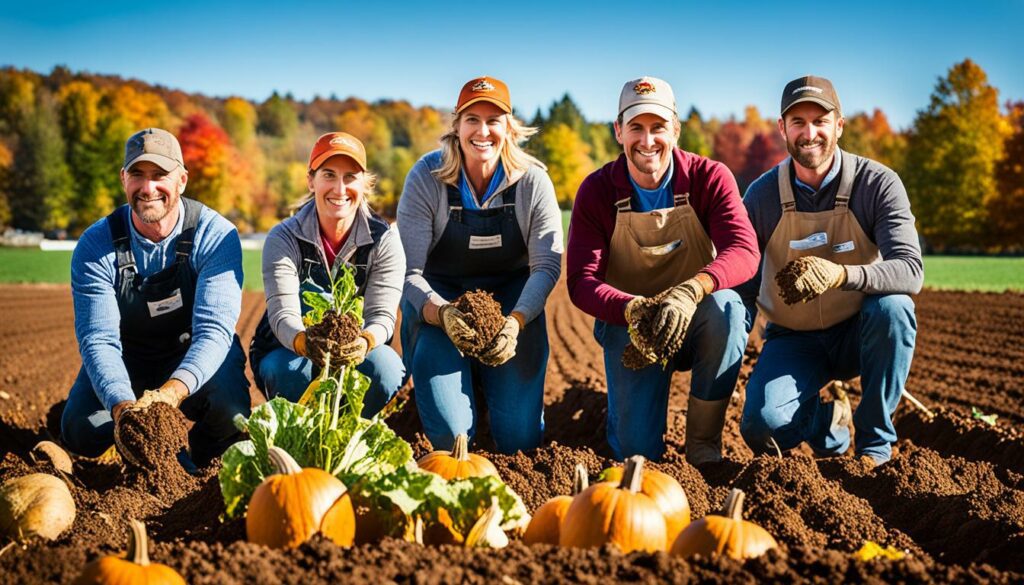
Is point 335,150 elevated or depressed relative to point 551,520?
elevated

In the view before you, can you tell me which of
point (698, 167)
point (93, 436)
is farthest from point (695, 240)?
point (93, 436)

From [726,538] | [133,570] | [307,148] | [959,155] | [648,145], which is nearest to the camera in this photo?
[133,570]

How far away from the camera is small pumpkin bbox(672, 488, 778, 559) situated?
8.43 ft

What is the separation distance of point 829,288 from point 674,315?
1.21 metres

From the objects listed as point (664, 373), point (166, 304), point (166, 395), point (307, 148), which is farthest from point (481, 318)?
point (307, 148)

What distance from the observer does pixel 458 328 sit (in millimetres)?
4441

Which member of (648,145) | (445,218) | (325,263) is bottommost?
(325,263)

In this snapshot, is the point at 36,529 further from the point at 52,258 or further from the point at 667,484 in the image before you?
the point at 52,258

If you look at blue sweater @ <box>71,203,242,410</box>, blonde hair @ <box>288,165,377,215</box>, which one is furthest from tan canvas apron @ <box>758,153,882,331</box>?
blue sweater @ <box>71,203,242,410</box>

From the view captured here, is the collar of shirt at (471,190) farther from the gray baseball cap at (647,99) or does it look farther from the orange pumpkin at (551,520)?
the orange pumpkin at (551,520)

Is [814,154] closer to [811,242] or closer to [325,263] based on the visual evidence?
[811,242]

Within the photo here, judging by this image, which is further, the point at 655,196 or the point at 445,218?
the point at 445,218

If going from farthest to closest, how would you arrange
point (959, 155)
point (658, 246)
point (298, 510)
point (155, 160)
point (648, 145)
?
point (959, 155), point (658, 246), point (648, 145), point (155, 160), point (298, 510)

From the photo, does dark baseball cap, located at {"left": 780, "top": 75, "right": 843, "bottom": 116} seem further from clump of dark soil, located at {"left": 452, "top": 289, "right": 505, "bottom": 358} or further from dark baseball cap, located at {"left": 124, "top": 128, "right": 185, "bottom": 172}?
dark baseball cap, located at {"left": 124, "top": 128, "right": 185, "bottom": 172}
